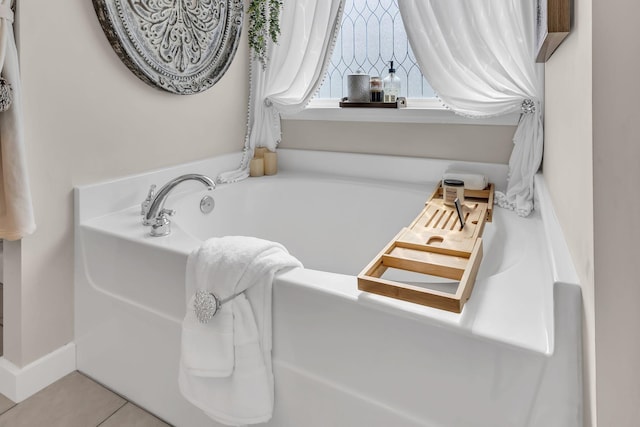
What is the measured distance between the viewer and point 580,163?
2.57ft

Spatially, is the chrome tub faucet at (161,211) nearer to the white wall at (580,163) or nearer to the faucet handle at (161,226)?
the faucet handle at (161,226)

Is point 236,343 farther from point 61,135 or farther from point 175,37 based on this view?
point 175,37

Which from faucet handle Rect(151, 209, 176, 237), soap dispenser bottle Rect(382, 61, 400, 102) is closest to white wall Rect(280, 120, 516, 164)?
soap dispenser bottle Rect(382, 61, 400, 102)

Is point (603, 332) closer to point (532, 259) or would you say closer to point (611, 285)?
point (611, 285)

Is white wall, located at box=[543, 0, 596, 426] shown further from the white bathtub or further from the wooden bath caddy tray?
the wooden bath caddy tray

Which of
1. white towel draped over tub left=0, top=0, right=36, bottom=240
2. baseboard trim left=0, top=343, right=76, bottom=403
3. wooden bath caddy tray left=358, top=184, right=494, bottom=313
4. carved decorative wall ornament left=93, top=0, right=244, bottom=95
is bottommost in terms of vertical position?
baseboard trim left=0, top=343, right=76, bottom=403

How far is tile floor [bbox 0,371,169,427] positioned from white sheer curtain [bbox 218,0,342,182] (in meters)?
1.13

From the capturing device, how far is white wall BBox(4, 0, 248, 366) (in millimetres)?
1411

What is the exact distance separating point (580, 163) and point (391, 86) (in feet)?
4.82

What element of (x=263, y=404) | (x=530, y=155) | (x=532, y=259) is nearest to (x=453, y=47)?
(x=530, y=155)

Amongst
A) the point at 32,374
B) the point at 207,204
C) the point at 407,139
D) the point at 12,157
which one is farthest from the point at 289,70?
the point at 32,374

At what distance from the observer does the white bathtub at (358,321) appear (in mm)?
802

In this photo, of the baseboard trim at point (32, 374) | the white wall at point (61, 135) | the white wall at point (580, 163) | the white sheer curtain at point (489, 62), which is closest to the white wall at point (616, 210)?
the white wall at point (580, 163)

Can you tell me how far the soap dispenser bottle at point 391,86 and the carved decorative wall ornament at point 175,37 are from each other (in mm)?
842
